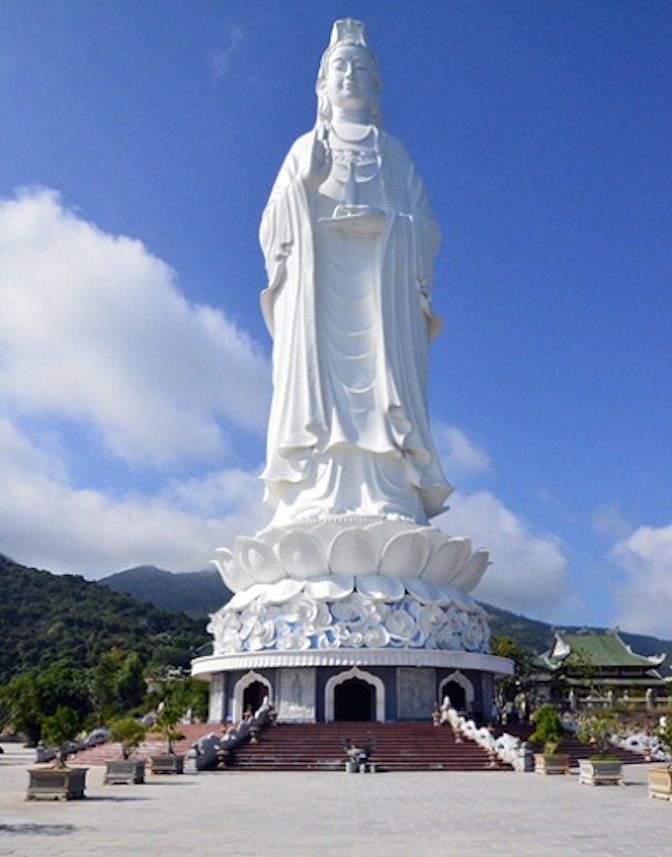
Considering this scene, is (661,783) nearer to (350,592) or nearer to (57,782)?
(57,782)

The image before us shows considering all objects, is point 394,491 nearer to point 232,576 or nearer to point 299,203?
point 232,576

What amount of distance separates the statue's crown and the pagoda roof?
28.0 m

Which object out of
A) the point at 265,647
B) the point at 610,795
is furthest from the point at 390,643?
the point at 610,795

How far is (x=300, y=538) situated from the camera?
24938 mm

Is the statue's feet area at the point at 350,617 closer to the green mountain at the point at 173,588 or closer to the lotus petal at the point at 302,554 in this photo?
the lotus petal at the point at 302,554

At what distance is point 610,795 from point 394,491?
45.4 feet

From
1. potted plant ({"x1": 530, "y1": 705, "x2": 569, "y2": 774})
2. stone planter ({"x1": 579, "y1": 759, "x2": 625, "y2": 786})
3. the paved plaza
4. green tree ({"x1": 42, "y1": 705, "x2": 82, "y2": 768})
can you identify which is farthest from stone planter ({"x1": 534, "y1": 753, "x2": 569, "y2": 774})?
green tree ({"x1": 42, "y1": 705, "x2": 82, "y2": 768})

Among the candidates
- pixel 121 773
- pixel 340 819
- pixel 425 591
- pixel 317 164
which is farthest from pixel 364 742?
pixel 317 164

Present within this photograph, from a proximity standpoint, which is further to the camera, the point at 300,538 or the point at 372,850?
the point at 300,538

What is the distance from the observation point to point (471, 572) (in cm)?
2741

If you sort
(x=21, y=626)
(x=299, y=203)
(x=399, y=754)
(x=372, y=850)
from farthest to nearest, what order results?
(x=21, y=626) < (x=299, y=203) < (x=399, y=754) < (x=372, y=850)

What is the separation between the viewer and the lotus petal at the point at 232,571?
27.0 m

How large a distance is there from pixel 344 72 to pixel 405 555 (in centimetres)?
1623

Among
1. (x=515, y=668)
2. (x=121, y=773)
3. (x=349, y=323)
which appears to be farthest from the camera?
(x=515, y=668)
